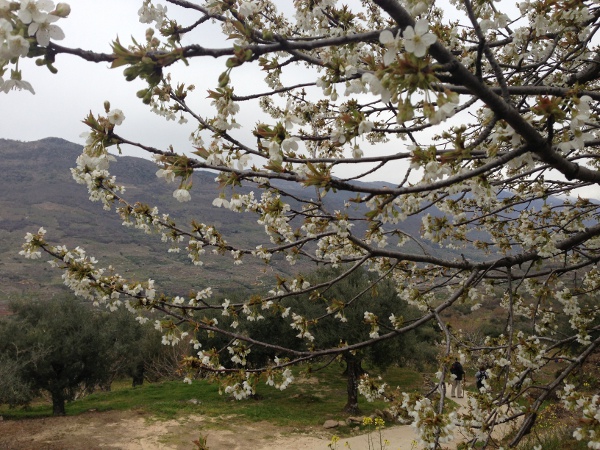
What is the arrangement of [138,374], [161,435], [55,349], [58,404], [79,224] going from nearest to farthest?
[161,435] → [58,404] → [55,349] → [138,374] → [79,224]

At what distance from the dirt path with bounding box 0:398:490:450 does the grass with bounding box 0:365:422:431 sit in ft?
2.47

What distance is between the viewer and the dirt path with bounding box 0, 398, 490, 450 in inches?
414

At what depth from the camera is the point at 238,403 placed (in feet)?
49.7

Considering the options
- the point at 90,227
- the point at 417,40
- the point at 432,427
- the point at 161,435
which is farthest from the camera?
the point at 90,227

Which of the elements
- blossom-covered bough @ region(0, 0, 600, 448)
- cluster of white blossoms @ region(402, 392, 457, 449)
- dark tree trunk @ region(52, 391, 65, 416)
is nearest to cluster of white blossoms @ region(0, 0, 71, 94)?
blossom-covered bough @ region(0, 0, 600, 448)

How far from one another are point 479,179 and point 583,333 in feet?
8.08

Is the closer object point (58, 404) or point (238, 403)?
point (58, 404)

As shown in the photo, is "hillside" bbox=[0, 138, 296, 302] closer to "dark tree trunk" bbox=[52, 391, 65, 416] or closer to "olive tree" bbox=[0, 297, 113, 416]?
"olive tree" bbox=[0, 297, 113, 416]

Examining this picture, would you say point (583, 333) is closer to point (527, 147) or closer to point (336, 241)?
point (336, 241)

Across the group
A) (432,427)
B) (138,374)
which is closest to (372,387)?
(432,427)

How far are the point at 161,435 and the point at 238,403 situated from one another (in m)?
4.18

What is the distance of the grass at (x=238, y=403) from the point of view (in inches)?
530

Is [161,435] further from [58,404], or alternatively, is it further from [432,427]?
[432,427]

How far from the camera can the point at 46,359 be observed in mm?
14625
